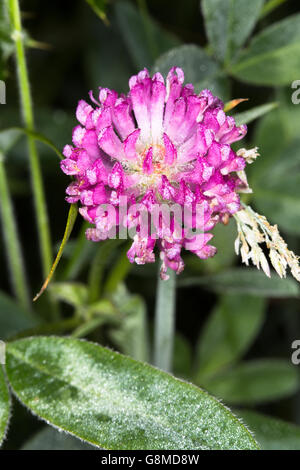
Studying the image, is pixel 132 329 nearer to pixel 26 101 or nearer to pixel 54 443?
pixel 54 443

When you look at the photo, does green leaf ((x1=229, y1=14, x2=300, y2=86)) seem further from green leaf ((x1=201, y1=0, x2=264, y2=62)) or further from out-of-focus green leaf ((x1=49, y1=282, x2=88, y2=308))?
out-of-focus green leaf ((x1=49, y1=282, x2=88, y2=308))

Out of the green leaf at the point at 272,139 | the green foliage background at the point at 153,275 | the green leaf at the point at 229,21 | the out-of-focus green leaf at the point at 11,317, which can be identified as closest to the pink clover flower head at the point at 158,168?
the green foliage background at the point at 153,275

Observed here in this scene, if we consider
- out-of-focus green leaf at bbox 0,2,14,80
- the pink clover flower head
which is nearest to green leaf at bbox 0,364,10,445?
the pink clover flower head

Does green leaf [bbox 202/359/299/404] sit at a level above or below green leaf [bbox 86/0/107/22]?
below

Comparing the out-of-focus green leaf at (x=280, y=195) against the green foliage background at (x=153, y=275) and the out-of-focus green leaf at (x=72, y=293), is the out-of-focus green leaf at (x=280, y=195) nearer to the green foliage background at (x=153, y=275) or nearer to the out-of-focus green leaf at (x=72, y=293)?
the green foliage background at (x=153, y=275)
